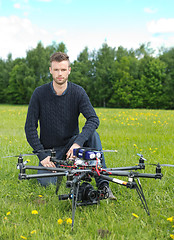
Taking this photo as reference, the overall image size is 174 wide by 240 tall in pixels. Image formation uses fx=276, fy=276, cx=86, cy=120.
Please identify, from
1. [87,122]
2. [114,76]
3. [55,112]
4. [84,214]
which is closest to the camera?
[84,214]

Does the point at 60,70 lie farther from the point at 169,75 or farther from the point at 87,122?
the point at 169,75

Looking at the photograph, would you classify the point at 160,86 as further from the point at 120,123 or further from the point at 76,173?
the point at 76,173

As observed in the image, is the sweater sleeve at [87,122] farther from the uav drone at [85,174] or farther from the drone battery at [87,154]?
the drone battery at [87,154]

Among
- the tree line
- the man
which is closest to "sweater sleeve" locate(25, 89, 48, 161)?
the man

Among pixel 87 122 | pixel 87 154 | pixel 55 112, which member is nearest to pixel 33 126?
pixel 55 112

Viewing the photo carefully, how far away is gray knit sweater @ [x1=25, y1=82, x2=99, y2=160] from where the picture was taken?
407cm

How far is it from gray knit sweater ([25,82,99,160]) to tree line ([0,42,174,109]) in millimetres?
44007

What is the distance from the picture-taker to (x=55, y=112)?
420cm

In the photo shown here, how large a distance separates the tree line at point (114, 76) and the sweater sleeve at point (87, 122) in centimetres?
4418

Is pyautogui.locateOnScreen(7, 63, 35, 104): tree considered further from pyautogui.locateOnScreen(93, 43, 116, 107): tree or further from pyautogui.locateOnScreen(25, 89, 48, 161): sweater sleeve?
pyautogui.locateOnScreen(25, 89, 48, 161): sweater sleeve

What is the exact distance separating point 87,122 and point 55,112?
0.59m

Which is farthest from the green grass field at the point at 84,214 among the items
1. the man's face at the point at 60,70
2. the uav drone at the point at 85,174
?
the man's face at the point at 60,70

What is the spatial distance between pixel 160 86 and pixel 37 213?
47076 mm

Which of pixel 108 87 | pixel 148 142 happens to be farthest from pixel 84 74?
pixel 148 142
